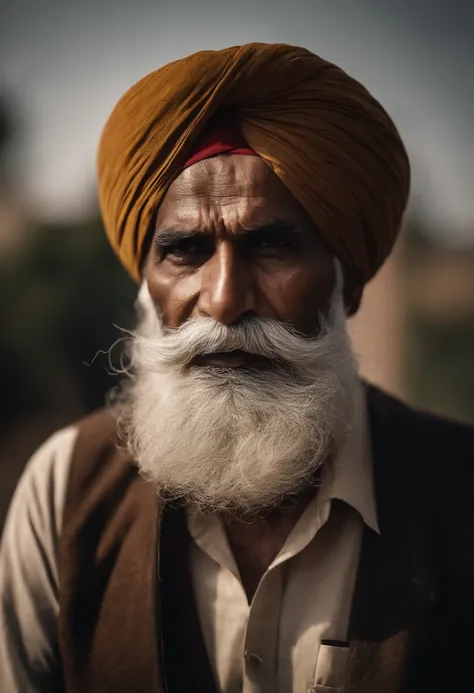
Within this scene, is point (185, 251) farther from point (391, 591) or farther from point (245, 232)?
point (391, 591)

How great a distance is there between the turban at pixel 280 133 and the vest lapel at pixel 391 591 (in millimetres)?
646

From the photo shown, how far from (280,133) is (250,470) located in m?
0.83

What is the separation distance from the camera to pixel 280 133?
53.1 inches

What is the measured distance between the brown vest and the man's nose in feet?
1.77

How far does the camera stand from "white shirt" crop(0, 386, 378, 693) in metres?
1.34

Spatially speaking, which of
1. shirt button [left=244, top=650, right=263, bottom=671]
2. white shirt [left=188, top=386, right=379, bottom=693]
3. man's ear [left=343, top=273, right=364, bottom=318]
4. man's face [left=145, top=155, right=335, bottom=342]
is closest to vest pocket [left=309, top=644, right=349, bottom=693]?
white shirt [left=188, top=386, right=379, bottom=693]

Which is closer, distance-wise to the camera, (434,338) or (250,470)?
(250,470)

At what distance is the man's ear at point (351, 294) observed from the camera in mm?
1581

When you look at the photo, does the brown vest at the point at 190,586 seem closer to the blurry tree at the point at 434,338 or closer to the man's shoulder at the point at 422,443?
the man's shoulder at the point at 422,443

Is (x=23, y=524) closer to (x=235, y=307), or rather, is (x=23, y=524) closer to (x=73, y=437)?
(x=73, y=437)

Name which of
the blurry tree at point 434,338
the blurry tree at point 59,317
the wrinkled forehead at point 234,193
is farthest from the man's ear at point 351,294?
the blurry tree at point 434,338

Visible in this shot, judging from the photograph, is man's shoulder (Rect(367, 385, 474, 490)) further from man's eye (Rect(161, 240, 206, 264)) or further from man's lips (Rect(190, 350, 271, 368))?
man's eye (Rect(161, 240, 206, 264))

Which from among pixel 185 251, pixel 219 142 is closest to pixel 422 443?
pixel 185 251

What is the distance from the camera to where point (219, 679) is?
1.36m
